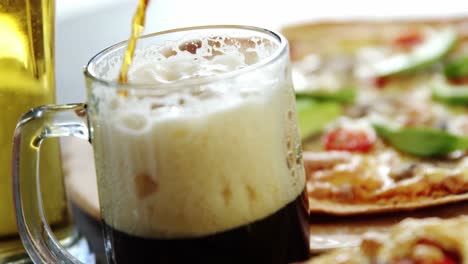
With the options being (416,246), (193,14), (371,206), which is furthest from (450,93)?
(193,14)

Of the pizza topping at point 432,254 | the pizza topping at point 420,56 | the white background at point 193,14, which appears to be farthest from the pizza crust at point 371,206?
the white background at point 193,14

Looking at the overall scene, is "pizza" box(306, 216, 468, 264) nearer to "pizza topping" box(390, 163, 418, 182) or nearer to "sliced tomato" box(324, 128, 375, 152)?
"pizza topping" box(390, 163, 418, 182)

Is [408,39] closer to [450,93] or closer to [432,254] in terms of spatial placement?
[450,93]

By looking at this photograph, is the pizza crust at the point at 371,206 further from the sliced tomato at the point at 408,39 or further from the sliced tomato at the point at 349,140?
the sliced tomato at the point at 408,39

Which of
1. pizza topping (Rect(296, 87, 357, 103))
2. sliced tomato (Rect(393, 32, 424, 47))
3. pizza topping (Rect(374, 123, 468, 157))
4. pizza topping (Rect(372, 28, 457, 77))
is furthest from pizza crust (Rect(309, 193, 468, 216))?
sliced tomato (Rect(393, 32, 424, 47))

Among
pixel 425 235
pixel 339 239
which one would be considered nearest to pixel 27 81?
pixel 339 239

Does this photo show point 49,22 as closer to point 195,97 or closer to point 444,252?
point 195,97
